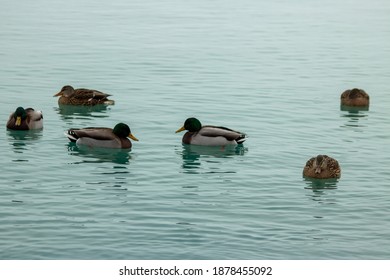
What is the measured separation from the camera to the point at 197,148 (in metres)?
31.4

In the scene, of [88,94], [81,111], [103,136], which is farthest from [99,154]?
[88,94]

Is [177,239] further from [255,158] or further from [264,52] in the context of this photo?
[264,52]

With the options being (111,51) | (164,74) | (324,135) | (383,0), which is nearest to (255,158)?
(324,135)

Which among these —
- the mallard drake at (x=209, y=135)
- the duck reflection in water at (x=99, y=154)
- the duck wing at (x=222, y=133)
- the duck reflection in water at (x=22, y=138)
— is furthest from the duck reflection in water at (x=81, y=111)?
the duck wing at (x=222, y=133)

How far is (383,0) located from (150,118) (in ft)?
125

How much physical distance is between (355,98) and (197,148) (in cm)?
729

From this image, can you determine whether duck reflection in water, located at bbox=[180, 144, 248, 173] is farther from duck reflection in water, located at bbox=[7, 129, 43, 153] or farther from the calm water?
duck reflection in water, located at bbox=[7, 129, 43, 153]

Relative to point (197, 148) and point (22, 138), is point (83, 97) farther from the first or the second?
point (197, 148)

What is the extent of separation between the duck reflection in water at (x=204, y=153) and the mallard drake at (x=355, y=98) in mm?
6748

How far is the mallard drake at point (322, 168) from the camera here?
90.5 feet

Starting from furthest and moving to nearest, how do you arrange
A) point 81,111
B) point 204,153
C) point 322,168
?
1. point 81,111
2. point 204,153
3. point 322,168

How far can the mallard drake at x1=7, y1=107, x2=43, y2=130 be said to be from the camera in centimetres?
3256

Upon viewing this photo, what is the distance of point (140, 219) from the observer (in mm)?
23781
